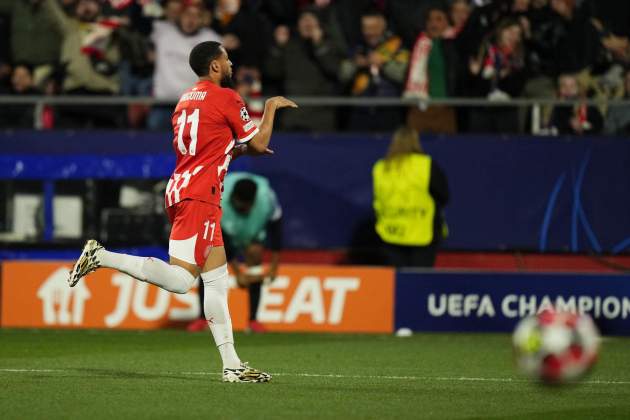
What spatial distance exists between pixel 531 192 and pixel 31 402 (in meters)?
9.72

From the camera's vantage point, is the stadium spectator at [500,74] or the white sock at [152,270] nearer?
the white sock at [152,270]

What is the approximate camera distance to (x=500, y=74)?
55.4 ft

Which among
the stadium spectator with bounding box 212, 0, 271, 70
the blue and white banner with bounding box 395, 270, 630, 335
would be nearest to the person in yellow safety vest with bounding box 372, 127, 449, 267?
the blue and white banner with bounding box 395, 270, 630, 335

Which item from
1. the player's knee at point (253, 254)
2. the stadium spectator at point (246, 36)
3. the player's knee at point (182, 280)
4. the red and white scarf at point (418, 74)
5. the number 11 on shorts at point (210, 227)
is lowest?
the player's knee at point (253, 254)

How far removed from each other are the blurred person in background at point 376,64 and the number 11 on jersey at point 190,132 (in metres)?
7.27

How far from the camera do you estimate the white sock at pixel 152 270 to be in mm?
9641

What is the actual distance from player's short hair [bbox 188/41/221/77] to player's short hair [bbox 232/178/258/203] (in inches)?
198

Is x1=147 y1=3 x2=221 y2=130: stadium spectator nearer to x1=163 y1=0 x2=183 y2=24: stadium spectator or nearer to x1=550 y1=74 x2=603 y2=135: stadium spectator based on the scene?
→ x1=163 y1=0 x2=183 y2=24: stadium spectator

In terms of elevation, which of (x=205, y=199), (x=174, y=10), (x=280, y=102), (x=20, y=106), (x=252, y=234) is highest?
(x=174, y=10)

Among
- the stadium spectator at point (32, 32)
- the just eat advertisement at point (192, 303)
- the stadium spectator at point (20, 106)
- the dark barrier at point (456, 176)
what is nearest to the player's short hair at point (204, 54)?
the just eat advertisement at point (192, 303)

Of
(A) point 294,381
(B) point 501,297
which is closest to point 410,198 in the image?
(B) point 501,297

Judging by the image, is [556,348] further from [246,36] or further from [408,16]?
[408,16]

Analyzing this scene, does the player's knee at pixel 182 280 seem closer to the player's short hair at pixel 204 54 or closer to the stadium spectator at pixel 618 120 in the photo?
the player's short hair at pixel 204 54

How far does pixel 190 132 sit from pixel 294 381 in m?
1.88
